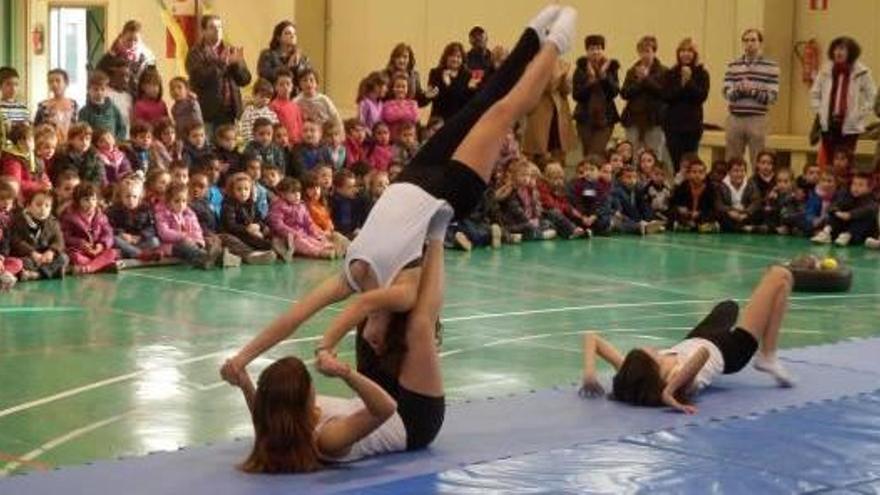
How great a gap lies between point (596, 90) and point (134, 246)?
588 cm

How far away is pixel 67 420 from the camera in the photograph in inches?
273

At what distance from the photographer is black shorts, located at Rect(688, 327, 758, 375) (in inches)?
284

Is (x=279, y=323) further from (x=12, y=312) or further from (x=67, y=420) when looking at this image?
(x=12, y=312)

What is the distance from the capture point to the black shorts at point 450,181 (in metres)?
6.32

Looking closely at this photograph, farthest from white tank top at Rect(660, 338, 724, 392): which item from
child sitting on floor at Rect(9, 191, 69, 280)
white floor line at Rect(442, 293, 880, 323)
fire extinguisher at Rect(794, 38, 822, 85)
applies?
fire extinguisher at Rect(794, 38, 822, 85)

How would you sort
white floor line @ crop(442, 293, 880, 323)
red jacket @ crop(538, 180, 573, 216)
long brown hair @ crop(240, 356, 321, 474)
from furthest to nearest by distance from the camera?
red jacket @ crop(538, 180, 573, 216)
white floor line @ crop(442, 293, 880, 323)
long brown hair @ crop(240, 356, 321, 474)

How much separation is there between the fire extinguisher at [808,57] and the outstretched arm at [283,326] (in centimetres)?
1216

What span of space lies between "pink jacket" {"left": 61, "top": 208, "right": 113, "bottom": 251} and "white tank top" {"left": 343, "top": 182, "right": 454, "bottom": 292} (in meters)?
5.69

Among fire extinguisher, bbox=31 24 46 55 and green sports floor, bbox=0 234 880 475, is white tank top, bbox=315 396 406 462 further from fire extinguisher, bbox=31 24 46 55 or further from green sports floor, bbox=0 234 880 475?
fire extinguisher, bbox=31 24 46 55

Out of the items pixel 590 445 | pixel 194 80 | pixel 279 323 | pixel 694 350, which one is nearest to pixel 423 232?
pixel 279 323

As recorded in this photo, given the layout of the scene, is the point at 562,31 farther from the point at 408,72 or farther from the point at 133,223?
the point at 408,72

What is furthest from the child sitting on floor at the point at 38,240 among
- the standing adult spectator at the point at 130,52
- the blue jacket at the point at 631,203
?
the blue jacket at the point at 631,203

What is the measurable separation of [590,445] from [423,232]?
3.49ft

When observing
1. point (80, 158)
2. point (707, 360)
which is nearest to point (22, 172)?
point (80, 158)
